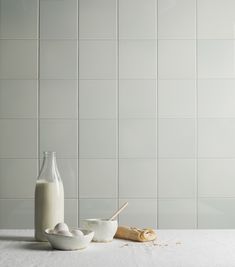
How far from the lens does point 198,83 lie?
2521mm

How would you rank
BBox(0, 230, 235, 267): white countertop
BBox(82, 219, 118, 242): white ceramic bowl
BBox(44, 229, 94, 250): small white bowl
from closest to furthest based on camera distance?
BBox(0, 230, 235, 267): white countertop
BBox(44, 229, 94, 250): small white bowl
BBox(82, 219, 118, 242): white ceramic bowl

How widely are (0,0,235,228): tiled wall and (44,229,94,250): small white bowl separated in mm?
892

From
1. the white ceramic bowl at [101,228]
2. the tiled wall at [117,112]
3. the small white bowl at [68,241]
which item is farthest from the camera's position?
the tiled wall at [117,112]

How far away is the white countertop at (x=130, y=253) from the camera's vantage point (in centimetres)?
146

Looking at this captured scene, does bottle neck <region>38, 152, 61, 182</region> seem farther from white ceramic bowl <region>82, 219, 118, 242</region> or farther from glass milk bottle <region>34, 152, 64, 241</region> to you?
white ceramic bowl <region>82, 219, 118, 242</region>

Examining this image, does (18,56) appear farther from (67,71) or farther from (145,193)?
(145,193)

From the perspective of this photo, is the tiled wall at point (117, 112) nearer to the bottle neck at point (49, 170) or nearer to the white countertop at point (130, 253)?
the white countertop at point (130, 253)

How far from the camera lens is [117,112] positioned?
2.51 metres

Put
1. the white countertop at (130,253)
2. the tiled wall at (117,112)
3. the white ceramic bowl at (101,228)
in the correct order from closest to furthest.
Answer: the white countertop at (130,253), the white ceramic bowl at (101,228), the tiled wall at (117,112)

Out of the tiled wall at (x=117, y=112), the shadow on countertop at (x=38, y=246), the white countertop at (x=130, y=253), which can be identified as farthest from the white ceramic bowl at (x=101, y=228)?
the tiled wall at (x=117, y=112)

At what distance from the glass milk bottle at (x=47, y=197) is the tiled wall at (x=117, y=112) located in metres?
0.75

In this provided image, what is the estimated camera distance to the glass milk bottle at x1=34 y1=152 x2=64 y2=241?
174 cm

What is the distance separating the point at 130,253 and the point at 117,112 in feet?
3.45

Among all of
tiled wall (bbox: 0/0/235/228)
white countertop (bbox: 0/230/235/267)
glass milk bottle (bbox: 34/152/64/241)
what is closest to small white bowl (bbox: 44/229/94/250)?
white countertop (bbox: 0/230/235/267)
